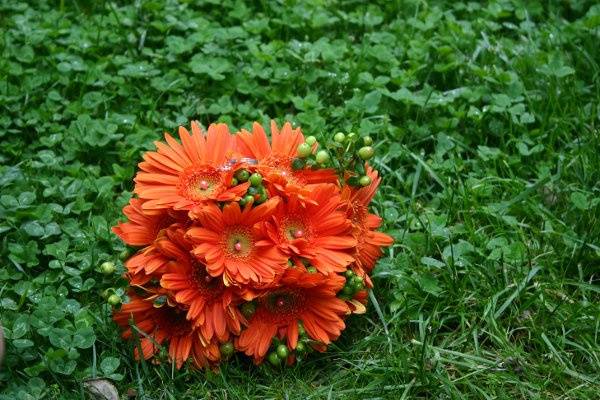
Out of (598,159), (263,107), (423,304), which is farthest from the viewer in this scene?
(263,107)

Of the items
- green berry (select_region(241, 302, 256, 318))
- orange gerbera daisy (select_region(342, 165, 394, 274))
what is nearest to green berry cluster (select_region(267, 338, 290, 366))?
green berry (select_region(241, 302, 256, 318))

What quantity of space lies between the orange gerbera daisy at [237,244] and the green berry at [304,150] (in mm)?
215

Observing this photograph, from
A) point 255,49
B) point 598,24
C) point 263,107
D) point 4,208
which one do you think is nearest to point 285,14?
point 255,49

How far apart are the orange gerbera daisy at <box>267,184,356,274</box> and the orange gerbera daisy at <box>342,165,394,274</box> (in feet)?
0.42

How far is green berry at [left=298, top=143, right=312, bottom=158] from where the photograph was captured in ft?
10.6

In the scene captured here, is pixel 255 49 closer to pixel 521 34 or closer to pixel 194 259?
A: pixel 521 34

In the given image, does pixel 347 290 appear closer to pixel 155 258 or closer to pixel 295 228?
pixel 295 228

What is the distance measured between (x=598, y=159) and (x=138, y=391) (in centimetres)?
198

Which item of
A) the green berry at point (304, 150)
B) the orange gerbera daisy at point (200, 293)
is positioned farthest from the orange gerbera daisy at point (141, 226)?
the green berry at point (304, 150)

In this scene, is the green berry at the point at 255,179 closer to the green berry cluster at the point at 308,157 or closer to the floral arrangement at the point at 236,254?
the floral arrangement at the point at 236,254

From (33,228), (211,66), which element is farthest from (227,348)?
(211,66)

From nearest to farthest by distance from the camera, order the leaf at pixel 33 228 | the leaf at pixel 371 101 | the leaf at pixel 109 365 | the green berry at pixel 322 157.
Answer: the leaf at pixel 109 365, the green berry at pixel 322 157, the leaf at pixel 33 228, the leaf at pixel 371 101

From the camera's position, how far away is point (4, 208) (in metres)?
3.62

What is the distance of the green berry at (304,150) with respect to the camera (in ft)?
10.6
